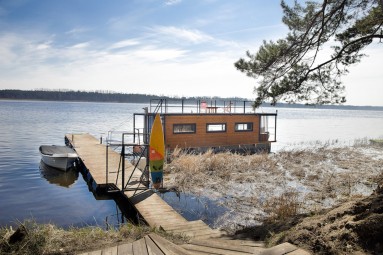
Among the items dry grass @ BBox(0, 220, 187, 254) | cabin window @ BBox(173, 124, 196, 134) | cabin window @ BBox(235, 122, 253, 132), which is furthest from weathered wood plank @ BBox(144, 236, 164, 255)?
cabin window @ BBox(235, 122, 253, 132)

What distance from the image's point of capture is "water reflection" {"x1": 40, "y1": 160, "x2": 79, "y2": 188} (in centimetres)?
1914

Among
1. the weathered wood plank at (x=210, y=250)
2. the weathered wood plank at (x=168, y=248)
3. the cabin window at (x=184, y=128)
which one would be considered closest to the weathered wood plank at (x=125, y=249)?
the weathered wood plank at (x=168, y=248)

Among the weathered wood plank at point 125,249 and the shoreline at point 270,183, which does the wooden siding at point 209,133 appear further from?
the weathered wood plank at point 125,249

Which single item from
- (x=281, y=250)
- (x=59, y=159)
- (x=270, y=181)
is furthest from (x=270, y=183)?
(x=59, y=159)

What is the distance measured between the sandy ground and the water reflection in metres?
6.63

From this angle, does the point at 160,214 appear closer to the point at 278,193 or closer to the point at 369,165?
the point at 278,193

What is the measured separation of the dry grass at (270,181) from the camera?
1257cm

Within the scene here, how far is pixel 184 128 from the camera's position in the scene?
25.8 meters

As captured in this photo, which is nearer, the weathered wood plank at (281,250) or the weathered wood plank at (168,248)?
the weathered wood plank at (281,250)

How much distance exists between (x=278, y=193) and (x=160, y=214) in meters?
7.48

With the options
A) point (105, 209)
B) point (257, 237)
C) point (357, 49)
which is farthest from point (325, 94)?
point (105, 209)

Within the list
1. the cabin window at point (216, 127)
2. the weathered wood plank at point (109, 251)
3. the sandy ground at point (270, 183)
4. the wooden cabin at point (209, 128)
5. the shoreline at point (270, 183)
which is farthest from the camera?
the cabin window at point (216, 127)

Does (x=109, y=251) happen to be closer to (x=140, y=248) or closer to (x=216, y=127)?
(x=140, y=248)

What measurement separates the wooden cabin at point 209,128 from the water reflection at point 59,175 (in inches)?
228
